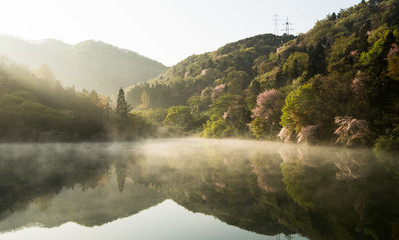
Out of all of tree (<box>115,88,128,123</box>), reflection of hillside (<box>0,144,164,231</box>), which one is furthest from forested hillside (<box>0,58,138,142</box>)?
reflection of hillside (<box>0,144,164,231</box>)

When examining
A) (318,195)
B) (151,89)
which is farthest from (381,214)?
(151,89)

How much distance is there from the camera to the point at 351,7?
371 ft

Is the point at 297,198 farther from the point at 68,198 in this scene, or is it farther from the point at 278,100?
the point at 278,100

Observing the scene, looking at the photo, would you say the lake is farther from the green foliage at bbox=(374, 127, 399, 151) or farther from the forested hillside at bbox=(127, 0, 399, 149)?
the forested hillside at bbox=(127, 0, 399, 149)

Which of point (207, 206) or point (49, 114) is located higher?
point (49, 114)

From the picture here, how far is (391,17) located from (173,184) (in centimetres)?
7913

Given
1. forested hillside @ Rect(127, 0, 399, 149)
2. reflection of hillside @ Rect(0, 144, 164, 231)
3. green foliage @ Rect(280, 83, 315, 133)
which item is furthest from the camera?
green foliage @ Rect(280, 83, 315, 133)

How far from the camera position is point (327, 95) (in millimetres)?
38906

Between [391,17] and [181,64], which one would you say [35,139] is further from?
[181,64]

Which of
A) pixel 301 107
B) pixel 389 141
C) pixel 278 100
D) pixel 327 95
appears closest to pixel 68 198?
pixel 389 141

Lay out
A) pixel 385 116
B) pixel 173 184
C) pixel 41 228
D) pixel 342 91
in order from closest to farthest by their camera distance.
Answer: pixel 41 228, pixel 173 184, pixel 385 116, pixel 342 91

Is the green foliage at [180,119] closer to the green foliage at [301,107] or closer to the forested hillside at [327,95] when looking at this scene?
the forested hillside at [327,95]

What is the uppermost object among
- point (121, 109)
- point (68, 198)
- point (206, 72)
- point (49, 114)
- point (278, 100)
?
point (206, 72)

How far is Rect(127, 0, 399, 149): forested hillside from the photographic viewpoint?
111 ft
